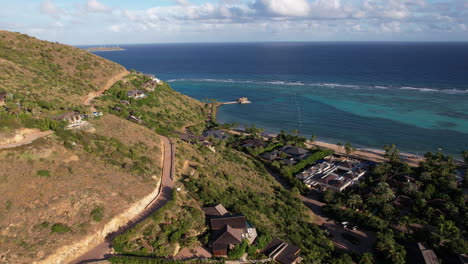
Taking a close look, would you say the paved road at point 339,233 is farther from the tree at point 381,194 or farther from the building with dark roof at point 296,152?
the building with dark roof at point 296,152

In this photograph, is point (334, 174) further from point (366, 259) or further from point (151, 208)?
point (151, 208)

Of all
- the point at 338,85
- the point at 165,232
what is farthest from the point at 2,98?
the point at 338,85

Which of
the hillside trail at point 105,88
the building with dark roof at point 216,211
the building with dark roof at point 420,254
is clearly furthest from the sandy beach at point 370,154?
the hillside trail at point 105,88

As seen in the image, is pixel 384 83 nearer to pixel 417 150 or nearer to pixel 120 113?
pixel 417 150

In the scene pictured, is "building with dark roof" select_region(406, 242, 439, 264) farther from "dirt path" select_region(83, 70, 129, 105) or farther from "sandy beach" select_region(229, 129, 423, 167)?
"dirt path" select_region(83, 70, 129, 105)

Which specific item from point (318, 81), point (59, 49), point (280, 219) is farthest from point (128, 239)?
point (318, 81)


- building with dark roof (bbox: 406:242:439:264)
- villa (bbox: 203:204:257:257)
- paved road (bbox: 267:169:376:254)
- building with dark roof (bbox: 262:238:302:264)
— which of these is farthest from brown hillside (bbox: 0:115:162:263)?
building with dark roof (bbox: 406:242:439:264)
